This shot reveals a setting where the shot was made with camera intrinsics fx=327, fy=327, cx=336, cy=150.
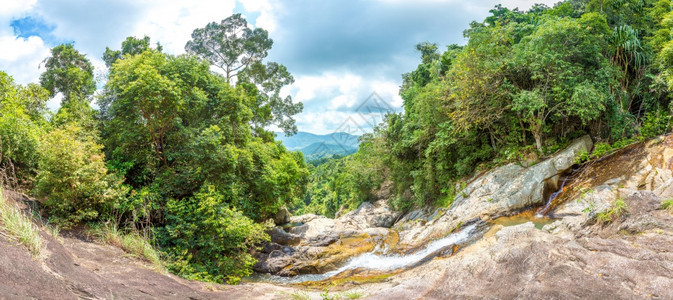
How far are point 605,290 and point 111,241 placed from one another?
9.53m

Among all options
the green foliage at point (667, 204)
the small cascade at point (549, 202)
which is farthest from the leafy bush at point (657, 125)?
the green foliage at point (667, 204)

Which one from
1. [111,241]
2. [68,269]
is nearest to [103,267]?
[68,269]

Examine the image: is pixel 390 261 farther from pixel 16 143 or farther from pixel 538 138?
pixel 16 143

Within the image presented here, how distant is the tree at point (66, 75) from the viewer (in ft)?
79.5

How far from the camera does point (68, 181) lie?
829 centimetres

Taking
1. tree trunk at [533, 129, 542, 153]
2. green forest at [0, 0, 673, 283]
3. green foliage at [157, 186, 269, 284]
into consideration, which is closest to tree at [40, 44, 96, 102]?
green forest at [0, 0, 673, 283]

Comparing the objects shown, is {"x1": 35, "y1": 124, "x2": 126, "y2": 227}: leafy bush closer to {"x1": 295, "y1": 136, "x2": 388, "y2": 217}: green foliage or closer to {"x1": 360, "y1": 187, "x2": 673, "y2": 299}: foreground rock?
{"x1": 360, "y1": 187, "x2": 673, "y2": 299}: foreground rock

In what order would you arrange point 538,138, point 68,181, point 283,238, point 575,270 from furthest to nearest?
point 283,238, point 538,138, point 68,181, point 575,270

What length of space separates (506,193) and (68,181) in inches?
604

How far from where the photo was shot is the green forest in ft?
30.3

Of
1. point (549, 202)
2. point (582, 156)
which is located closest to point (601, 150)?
point (582, 156)

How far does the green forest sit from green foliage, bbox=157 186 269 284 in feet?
0.15

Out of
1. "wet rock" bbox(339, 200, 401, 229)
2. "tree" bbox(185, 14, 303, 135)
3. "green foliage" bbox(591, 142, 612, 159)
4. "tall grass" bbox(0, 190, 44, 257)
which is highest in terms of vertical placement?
"tree" bbox(185, 14, 303, 135)

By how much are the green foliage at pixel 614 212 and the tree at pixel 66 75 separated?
29.1 m
